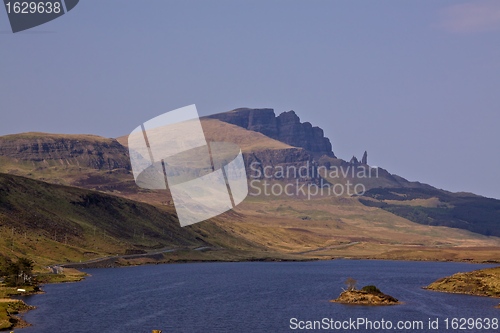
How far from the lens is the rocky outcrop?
13450cm

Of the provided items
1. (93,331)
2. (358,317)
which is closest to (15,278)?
(93,331)

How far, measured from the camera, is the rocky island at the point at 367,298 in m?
135

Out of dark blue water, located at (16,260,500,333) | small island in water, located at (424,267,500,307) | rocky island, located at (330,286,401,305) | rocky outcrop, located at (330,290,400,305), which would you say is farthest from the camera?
small island in water, located at (424,267,500,307)

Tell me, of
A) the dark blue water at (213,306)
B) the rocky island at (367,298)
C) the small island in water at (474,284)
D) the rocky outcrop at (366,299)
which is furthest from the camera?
the small island in water at (474,284)

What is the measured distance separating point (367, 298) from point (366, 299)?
0.24m

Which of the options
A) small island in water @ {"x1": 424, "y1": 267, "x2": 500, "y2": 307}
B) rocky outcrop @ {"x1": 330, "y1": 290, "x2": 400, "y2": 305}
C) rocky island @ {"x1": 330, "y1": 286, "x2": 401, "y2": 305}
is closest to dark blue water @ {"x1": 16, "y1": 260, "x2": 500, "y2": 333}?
rocky outcrop @ {"x1": 330, "y1": 290, "x2": 400, "y2": 305}

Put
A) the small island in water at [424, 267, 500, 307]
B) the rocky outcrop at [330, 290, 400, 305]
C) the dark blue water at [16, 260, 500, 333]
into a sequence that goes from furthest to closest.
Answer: the small island in water at [424, 267, 500, 307], the rocky outcrop at [330, 290, 400, 305], the dark blue water at [16, 260, 500, 333]

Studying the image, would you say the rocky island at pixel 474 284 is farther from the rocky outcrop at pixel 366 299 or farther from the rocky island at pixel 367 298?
the rocky outcrop at pixel 366 299

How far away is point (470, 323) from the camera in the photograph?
11300cm

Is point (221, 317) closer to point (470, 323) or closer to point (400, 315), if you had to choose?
point (400, 315)

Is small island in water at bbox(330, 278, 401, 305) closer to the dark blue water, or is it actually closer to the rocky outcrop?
the rocky outcrop

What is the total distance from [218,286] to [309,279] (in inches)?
1319

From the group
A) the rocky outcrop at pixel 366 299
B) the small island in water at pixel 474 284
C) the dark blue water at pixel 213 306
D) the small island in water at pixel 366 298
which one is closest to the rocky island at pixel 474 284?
the small island in water at pixel 474 284

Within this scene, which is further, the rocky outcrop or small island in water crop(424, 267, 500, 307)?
small island in water crop(424, 267, 500, 307)
